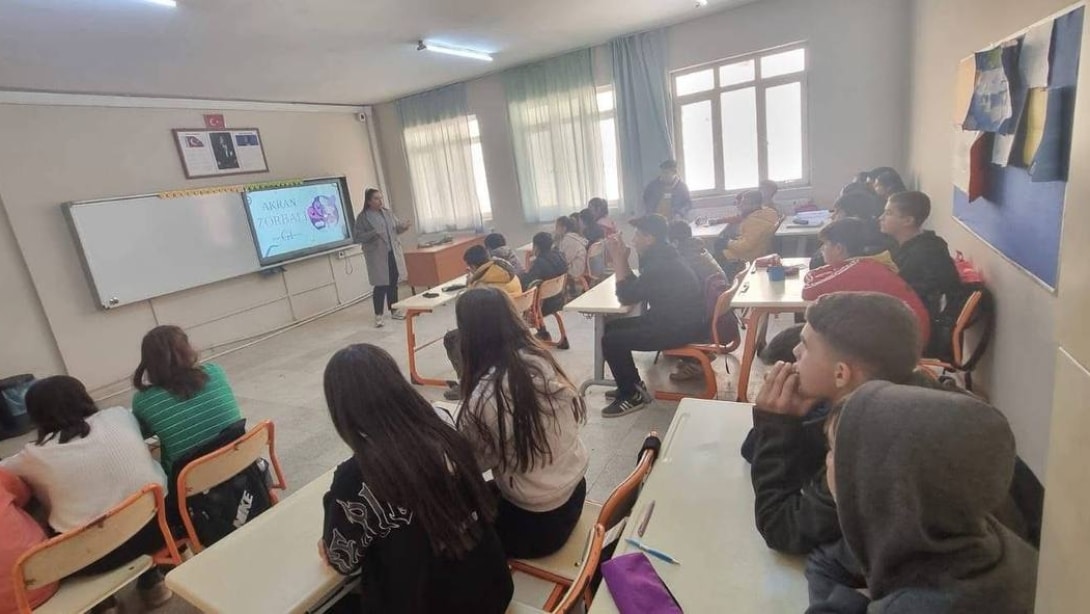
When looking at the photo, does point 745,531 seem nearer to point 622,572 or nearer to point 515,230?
point 622,572

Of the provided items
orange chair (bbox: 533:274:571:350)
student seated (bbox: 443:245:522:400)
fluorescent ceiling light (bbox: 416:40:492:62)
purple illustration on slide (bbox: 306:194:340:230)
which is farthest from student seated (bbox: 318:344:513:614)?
purple illustration on slide (bbox: 306:194:340:230)

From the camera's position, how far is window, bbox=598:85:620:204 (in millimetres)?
6441

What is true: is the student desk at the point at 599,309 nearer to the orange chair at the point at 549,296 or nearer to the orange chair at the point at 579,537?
the orange chair at the point at 549,296

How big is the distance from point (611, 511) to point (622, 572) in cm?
20

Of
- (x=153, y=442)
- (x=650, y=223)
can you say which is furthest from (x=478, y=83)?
(x=153, y=442)

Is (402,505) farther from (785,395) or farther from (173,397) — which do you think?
(173,397)

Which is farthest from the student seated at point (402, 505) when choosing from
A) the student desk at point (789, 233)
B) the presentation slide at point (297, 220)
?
the presentation slide at point (297, 220)

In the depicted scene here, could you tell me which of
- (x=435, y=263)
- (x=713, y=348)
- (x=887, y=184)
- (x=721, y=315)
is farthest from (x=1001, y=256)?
(x=435, y=263)

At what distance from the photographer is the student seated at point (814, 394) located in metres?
1.00

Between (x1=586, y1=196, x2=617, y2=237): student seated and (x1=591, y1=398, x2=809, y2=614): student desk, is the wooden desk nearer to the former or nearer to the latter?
(x1=586, y1=196, x2=617, y2=237): student seated

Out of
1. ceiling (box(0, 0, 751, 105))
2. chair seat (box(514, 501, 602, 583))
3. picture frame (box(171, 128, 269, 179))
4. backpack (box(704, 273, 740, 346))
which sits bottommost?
chair seat (box(514, 501, 602, 583))

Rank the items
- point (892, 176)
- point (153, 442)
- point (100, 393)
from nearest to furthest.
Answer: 1. point (153, 442)
2. point (892, 176)
3. point (100, 393)

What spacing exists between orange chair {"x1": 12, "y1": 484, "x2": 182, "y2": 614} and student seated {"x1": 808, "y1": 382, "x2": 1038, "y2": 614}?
76.6 inches

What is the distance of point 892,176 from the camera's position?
4008 millimetres
